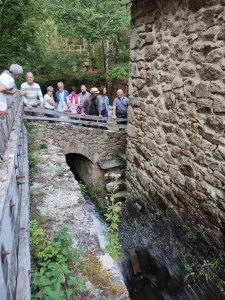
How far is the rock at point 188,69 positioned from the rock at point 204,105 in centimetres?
35

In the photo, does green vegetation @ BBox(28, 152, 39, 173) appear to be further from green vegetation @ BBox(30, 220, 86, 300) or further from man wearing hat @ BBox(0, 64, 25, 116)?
green vegetation @ BBox(30, 220, 86, 300)

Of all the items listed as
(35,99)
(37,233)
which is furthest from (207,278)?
(35,99)

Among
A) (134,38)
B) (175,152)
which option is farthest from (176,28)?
(175,152)

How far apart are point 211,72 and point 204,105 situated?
377mm

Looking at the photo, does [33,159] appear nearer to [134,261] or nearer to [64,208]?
[64,208]

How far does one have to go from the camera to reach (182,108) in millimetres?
3303

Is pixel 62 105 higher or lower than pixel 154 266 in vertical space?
higher

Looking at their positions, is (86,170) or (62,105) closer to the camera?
(62,105)

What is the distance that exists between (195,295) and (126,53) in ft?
39.1

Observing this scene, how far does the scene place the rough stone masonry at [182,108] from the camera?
2.79 metres

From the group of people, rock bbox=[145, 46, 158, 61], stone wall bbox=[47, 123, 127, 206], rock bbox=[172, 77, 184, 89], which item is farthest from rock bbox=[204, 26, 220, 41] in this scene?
stone wall bbox=[47, 123, 127, 206]

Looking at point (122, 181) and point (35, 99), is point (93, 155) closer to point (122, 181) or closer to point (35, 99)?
point (122, 181)

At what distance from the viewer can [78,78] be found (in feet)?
49.7

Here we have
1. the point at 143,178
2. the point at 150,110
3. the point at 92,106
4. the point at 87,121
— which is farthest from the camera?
the point at 92,106
